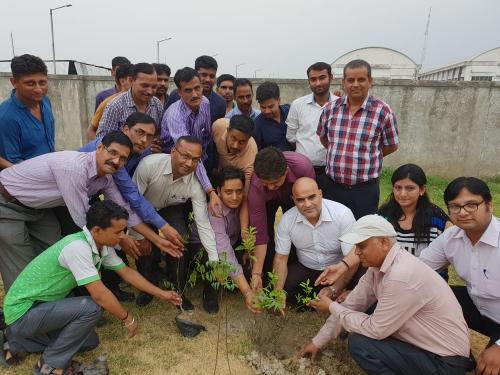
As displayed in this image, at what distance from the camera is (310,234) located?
3.59 meters

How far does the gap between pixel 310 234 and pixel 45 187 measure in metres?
2.21

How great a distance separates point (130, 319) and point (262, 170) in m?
1.53

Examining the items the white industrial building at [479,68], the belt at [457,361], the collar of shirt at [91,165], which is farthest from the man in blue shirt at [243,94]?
the white industrial building at [479,68]

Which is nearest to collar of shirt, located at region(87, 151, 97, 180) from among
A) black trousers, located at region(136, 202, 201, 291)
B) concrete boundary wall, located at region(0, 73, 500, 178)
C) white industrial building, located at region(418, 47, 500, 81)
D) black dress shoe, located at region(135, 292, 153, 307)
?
Result: black trousers, located at region(136, 202, 201, 291)

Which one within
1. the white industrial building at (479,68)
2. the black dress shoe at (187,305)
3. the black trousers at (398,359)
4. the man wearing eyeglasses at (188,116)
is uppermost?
the white industrial building at (479,68)

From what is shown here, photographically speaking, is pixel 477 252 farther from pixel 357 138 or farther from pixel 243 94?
pixel 243 94

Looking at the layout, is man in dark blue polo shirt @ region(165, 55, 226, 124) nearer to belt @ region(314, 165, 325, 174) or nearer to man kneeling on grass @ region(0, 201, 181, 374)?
belt @ region(314, 165, 325, 174)

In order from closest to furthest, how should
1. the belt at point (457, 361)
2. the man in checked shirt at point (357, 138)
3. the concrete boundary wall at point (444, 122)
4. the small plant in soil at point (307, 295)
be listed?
the belt at point (457, 361) < the small plant in soil at point (307, 295) < the man in checked shirt at point (357, 138) < the concrete boundary wall at point (444, 122)

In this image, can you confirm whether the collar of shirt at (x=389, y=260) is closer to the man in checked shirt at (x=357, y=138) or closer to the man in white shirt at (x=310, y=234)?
the man in white shirt at (x=310, y=234)

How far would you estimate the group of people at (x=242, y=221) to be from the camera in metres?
2.57

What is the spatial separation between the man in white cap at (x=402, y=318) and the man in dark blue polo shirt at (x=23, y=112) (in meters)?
2.73

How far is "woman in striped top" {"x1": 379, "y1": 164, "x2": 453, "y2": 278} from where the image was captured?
3.40 m

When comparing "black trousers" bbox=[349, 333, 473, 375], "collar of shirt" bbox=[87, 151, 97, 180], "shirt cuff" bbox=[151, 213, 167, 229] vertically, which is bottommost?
"black trousers" bbox=[349, 333, 473, 375]

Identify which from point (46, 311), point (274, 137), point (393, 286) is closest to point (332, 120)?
point (274, 137)
